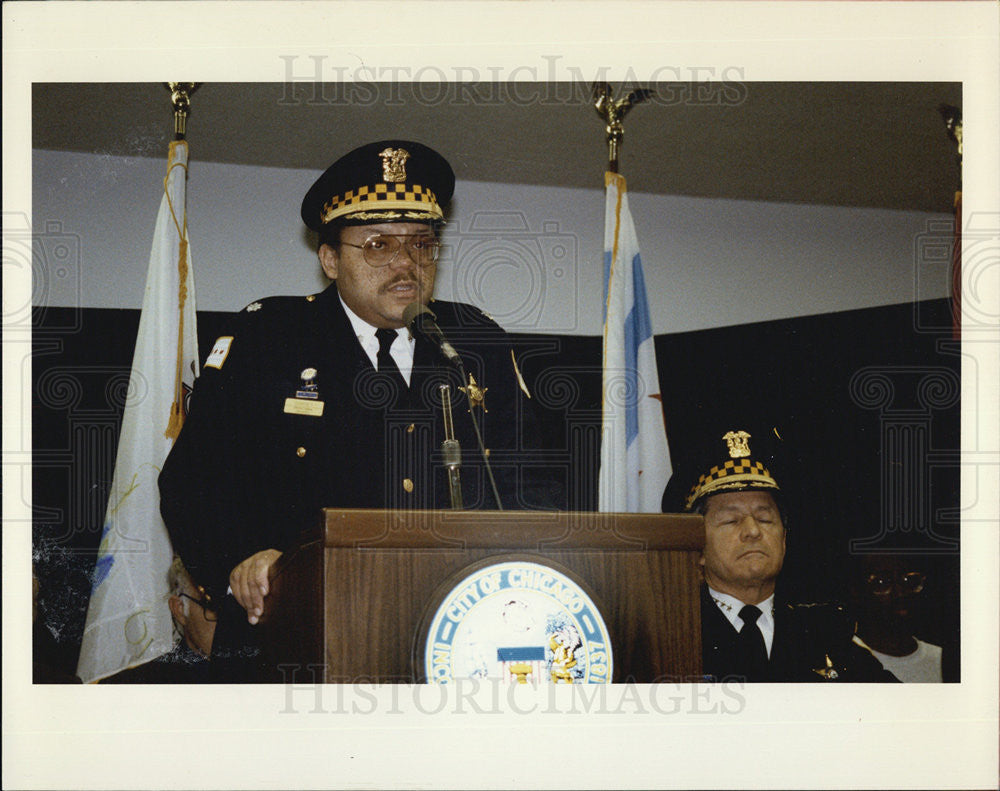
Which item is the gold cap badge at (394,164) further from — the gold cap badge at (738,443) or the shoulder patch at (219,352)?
the gold cap badge at (738,443)

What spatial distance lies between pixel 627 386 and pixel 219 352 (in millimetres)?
1089

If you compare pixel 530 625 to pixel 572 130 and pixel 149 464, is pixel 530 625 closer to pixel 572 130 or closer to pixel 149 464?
pixel 149 464

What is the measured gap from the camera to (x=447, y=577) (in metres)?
2.17

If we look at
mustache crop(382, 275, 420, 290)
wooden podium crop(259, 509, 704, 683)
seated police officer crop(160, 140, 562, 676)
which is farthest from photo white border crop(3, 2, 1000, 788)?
mustache crop(382, 275, 420, 290)

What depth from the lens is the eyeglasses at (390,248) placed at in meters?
2.86

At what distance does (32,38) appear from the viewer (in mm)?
2797

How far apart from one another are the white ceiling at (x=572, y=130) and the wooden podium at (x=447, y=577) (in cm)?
121

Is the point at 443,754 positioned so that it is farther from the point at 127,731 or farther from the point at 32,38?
the point at 32,38

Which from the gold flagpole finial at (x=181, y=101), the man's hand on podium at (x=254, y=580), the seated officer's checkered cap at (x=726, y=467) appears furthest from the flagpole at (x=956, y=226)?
the gold flagpole finial at (x=181, y=101)

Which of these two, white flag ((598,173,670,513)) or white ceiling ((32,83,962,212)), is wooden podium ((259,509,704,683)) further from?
white ceiling ((32,83,962,212))

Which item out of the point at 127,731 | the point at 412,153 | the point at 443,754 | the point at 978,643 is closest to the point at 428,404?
the point at 412,153

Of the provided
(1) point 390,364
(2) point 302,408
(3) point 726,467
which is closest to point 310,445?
(2) point 302,408

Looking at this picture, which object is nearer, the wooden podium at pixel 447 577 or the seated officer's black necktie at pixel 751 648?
the wooden podium at pixel 447 577

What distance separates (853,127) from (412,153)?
1.18 m
